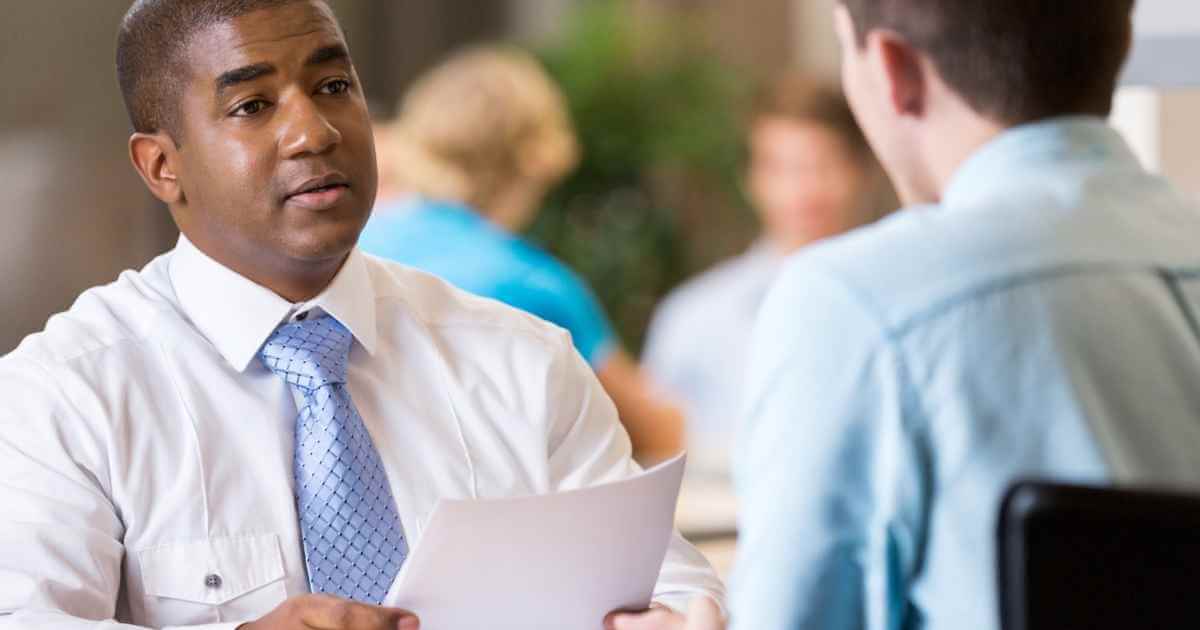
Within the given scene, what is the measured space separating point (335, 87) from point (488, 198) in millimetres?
2186

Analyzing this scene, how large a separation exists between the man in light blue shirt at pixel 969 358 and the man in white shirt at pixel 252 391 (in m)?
0.50

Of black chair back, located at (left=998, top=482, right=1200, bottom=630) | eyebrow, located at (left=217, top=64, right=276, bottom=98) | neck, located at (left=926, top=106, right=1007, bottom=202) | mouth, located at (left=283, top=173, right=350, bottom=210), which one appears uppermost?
eyebrow, located at (left=217, top=64, right=276, bottom=98)

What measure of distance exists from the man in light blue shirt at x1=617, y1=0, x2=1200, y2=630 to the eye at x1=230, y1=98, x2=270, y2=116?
72cm

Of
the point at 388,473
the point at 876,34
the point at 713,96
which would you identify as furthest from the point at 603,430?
the point at 713,96

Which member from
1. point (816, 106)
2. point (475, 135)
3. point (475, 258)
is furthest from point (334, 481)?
point (816, 106)

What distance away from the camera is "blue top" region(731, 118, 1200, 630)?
3.32 ft

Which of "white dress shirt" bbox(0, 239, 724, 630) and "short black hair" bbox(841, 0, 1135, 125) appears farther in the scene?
"white dress shirt" bbox(0, 239, 724, 630)

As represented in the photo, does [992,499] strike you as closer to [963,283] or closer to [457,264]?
[963,283]

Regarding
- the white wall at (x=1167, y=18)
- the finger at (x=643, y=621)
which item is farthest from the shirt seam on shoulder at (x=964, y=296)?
the white wall at (x=1167, y=18)

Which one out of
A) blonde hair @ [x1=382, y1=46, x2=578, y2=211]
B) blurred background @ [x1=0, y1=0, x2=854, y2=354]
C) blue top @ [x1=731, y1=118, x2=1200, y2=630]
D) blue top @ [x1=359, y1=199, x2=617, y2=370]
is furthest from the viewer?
A: blurred background @ [x1=0, y1=0, x2=854, y2=354]

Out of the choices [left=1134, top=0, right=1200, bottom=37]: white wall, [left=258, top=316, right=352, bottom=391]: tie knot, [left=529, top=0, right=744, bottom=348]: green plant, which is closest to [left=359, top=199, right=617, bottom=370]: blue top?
[left=1134, top=0, right=1200, bottom=37]: white wall

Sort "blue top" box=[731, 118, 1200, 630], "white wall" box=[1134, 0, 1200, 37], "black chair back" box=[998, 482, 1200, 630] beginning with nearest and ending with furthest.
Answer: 1. "black chair back" box=[998, 482, 1200, 630]
2. "blue top" box=[731, 118, 1200, 630]
3. "white wall" box=[1134, 0, 1200, 37]

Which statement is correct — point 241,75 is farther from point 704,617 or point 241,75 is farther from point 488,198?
point 488,198

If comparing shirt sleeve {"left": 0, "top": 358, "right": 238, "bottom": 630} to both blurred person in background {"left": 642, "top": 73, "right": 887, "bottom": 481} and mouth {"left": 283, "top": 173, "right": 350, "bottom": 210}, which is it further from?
blurred person in background {"left": 642, "top": 73, "right": 887, "bottom": 481}
